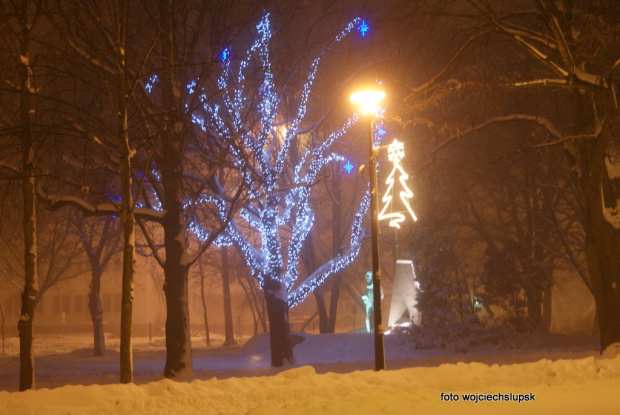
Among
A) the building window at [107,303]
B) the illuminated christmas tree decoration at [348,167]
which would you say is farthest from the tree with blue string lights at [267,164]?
the building window at [107,303]

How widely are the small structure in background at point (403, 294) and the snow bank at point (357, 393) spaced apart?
18.5m

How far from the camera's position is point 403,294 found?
1137 inches

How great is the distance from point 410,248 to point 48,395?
21135mm

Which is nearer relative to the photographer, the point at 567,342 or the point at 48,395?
the point at 48,395

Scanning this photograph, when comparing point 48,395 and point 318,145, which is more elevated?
point 318,145

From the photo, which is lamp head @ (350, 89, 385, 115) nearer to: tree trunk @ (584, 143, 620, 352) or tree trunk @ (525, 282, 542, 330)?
tree trunk @ (584, 143, 620, 352)

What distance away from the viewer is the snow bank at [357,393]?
7.60m

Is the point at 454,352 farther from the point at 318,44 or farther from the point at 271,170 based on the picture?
the point at 318,44

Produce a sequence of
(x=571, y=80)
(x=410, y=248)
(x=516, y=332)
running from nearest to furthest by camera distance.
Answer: (x=571, y=80)
(x=516, y=332)
(x=410, y=248)

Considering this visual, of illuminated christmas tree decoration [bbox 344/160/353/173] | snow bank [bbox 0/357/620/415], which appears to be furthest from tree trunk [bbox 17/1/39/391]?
illuminated christmas tree decoration [bbox 344/160/353/173]

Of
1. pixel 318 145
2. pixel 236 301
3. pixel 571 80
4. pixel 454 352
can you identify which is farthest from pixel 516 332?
pixel 236 301

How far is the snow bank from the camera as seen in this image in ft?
24.9

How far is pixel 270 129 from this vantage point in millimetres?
19516

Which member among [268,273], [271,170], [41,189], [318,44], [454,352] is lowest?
[454,352]
